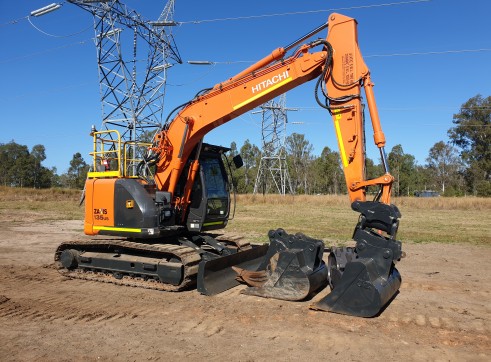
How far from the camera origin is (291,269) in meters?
6.62

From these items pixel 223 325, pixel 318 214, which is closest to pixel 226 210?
pixel 223 325

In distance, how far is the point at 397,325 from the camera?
5598 millimetres

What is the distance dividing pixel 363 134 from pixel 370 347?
10.7 ft

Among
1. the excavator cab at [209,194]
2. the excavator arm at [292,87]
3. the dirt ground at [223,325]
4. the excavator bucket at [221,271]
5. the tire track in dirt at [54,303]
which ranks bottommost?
the dirt ground at [223,325]

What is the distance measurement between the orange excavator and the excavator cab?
0.02 meters

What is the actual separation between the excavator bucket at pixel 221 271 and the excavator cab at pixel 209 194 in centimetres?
99

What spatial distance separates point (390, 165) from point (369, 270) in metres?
70.9

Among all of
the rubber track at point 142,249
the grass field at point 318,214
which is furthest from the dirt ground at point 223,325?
the grass field at point 318,214

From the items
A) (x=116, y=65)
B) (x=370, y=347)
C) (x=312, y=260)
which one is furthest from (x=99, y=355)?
(x=116, y=65)

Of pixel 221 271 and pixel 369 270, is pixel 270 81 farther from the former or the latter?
pixel 369 270

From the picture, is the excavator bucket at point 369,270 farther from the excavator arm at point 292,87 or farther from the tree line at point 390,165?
the tree line at point 390,165

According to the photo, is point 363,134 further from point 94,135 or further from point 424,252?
point 424,252

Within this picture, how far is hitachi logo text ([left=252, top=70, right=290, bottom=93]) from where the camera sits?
732 centimetres

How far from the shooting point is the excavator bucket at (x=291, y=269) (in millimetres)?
6582
